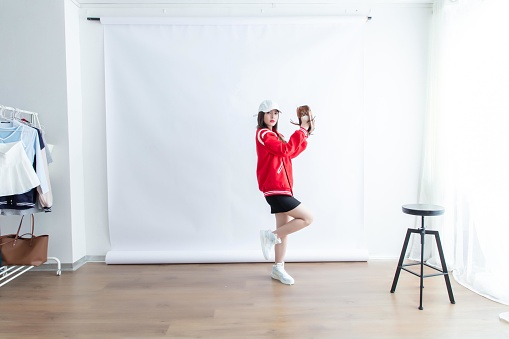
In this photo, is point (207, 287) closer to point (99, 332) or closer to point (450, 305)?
point (99, 332)

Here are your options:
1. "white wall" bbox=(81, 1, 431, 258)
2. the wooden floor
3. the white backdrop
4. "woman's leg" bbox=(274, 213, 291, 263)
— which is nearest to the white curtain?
"white wall" bbox=(81, 1, 431, 258)

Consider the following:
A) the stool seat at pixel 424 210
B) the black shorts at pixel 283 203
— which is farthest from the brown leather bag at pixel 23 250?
the stool seat at pixel 424 210

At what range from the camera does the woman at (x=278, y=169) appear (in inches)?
107

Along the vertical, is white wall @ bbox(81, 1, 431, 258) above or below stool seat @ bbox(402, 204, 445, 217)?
above

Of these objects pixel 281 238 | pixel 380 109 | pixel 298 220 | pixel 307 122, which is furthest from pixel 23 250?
pixel 380 109

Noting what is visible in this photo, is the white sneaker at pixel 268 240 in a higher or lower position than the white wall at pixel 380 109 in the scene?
lower

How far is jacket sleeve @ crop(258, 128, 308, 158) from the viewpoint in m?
2.69

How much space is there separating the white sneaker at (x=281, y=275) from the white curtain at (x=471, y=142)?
1.27 meters

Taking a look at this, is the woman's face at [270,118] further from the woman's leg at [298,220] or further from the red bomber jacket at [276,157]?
the woman's leg at [298,220]

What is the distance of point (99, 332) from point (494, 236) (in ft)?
8.41

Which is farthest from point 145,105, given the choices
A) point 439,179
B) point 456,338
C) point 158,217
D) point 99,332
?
point 456,338

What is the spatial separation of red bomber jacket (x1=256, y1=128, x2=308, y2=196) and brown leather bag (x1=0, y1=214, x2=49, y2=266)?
1.76m

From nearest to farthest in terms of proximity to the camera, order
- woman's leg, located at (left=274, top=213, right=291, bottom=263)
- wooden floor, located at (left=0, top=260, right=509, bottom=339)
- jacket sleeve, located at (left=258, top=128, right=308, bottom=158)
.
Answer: wooden floor, located at (left=0, top=260, right=509, bottom=339)
jacket sleeve, located at (left=258, top=128, right=308, bottom=158)
woman's leg, located at (left=274, top=213, right=291, bottom=263)

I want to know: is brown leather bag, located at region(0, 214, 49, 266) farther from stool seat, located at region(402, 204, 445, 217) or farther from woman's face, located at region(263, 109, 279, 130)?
stool seat, located at region(402, 204, 445, 217)
